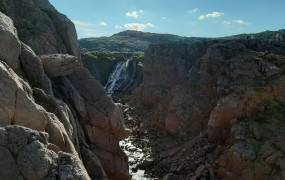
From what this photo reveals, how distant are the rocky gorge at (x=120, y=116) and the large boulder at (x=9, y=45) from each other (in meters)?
0.07

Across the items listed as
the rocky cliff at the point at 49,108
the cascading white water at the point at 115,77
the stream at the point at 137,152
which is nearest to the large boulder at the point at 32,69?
the rocky cliff at the point at 49,108

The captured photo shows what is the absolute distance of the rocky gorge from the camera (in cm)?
2495

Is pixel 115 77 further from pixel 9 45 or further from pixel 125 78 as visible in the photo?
pixel 9 45

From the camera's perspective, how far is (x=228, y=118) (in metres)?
62.8

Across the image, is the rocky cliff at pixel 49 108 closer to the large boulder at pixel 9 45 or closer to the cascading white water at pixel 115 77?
the large boulder at pixel 9 45

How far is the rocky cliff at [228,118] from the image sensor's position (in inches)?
2202

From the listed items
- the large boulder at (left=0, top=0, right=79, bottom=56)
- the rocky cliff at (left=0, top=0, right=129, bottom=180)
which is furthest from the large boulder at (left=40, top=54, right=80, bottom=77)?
the large boulder at (left=0, top=0, right=79, bottom=56)

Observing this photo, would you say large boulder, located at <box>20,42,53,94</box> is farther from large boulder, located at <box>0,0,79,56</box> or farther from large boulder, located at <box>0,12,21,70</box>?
large boulder, located at <box>0,0,79,56</box>

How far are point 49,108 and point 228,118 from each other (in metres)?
36.3

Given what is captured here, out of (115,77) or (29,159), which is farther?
(115,77)

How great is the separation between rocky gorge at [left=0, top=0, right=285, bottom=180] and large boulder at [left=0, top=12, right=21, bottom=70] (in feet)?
0.24

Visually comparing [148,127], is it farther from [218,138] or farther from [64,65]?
[64,65]

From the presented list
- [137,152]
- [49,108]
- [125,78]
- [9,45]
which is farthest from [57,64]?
[125,78]

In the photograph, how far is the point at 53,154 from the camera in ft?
74.8
